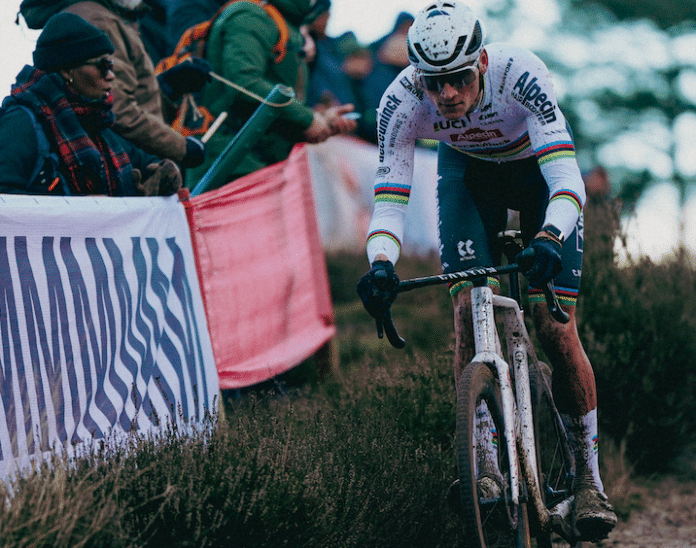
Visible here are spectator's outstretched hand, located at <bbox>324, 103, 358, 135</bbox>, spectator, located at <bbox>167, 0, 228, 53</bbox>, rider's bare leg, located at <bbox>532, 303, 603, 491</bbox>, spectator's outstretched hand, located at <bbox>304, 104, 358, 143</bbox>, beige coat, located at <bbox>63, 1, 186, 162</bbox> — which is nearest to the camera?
rider's bare leg, located at <bbox>532, 303, 603, 491</bbox>

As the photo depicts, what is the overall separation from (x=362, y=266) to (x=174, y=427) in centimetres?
924

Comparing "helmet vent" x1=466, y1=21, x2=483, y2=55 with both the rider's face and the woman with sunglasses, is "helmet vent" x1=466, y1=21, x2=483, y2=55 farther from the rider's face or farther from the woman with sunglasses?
the woman with sunglasses

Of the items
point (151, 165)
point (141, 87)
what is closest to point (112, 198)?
point (151, 165)

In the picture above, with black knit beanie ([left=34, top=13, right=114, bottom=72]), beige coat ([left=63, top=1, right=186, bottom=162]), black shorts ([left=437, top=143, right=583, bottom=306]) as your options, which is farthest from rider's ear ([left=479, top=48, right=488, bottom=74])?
beige coat ([left=63, top=1, right=186, bottom=162])

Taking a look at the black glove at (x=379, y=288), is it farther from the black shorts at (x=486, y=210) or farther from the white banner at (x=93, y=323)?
the white banner at (x=93, y=323)

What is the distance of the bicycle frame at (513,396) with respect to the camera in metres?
3.60

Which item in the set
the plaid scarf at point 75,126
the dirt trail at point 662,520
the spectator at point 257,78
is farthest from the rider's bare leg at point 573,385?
the spectator at point 257,78

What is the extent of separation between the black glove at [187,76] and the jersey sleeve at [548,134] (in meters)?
3.01

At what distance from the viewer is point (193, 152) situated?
5988mm

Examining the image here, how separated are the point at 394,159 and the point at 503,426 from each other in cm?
136

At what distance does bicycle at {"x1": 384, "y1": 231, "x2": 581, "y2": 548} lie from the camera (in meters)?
3.33

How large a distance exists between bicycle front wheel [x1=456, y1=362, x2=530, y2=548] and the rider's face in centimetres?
110

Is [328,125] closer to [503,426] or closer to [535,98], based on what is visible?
[535,98]

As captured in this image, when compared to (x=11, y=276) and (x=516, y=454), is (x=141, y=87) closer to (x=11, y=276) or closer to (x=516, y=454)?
(x=11, y=276)
